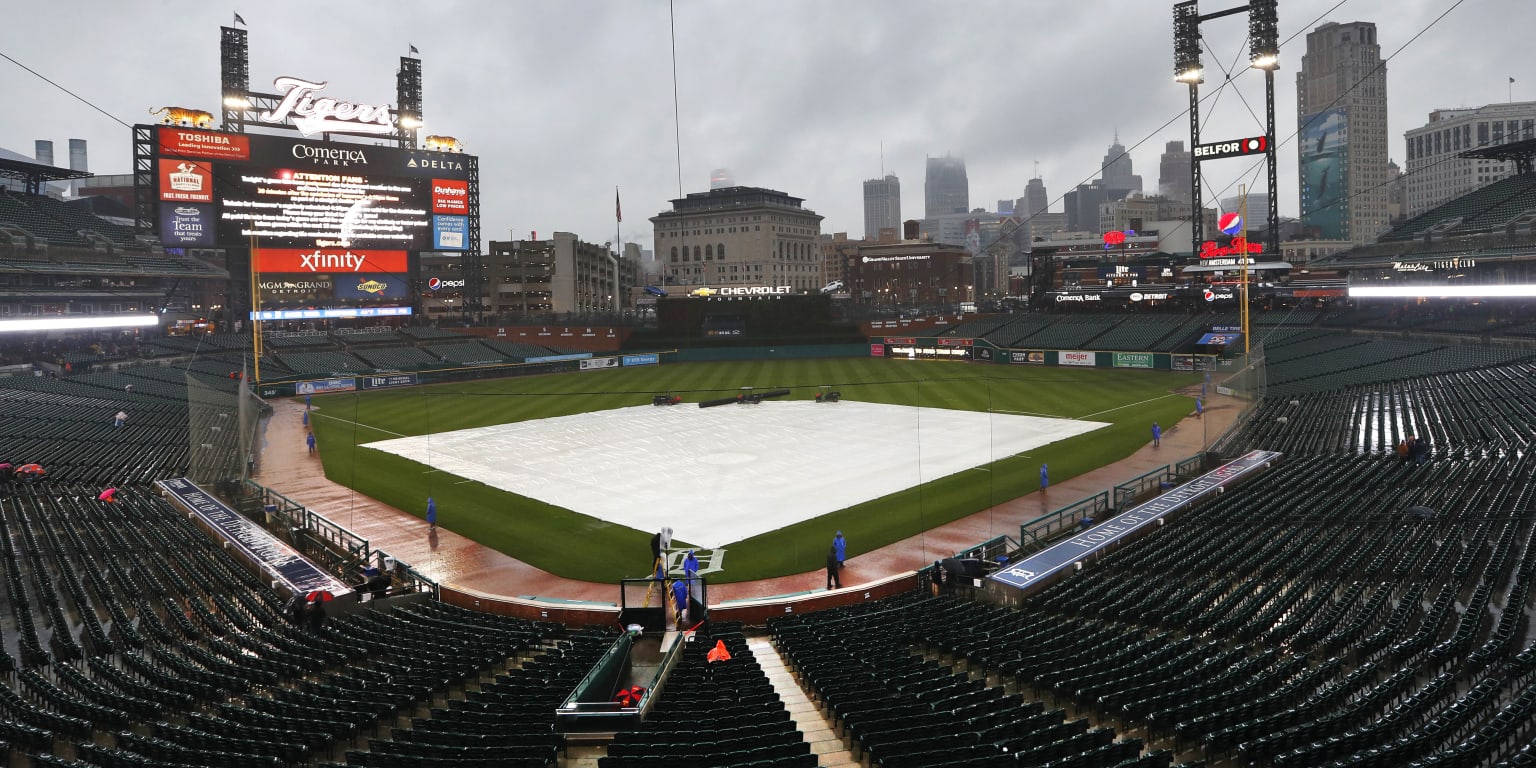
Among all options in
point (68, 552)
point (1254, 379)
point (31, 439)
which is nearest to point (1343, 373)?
point (1254, 379)

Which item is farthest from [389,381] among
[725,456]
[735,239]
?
[735,239]

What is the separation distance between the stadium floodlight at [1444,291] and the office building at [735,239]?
98.5m

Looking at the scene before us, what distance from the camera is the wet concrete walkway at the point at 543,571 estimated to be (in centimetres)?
2066

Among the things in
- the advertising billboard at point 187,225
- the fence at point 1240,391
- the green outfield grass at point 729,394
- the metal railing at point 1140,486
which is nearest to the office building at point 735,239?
the green outfield grass at point 729,394

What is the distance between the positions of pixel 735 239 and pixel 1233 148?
98952mm

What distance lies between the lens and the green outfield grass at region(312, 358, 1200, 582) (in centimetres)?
2345

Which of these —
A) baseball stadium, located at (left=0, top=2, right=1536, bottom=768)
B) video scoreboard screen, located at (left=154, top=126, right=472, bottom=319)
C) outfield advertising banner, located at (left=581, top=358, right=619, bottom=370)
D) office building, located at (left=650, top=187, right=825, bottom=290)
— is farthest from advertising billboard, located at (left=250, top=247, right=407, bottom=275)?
office building, located at (left=650, top=187, right=825, bottom=290)

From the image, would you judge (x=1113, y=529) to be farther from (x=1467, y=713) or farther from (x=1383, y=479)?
(x=1467, y=713)

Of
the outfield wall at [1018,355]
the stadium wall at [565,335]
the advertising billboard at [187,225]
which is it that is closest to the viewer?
the advertising billboard at [187,225]

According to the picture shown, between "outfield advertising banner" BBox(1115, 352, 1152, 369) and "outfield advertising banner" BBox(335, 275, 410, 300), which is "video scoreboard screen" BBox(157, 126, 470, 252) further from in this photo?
"outfield advertising banner" BBox(1115, 352, 1152, 369)

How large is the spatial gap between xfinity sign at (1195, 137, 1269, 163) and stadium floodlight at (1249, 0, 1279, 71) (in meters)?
4.99

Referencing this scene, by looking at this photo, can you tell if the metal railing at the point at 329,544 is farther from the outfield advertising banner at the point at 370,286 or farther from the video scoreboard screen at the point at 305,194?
the outfield advertising banner at the point at 370,286

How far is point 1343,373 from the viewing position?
45531 millimetres

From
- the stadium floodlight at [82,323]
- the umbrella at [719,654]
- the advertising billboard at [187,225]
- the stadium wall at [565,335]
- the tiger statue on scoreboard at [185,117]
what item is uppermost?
the tiger statue on scoreboard at [185,117]
